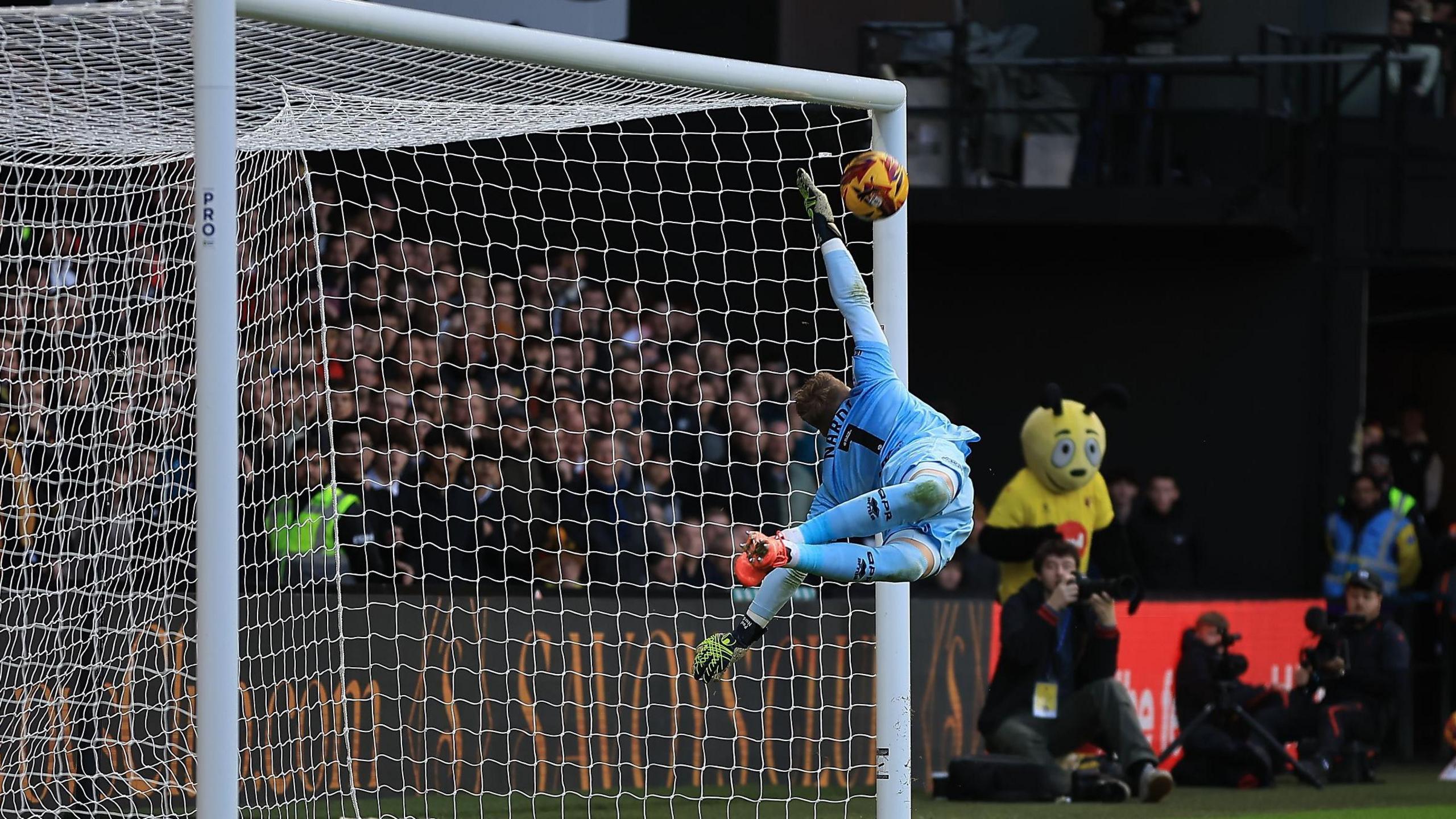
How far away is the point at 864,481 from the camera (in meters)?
6.38

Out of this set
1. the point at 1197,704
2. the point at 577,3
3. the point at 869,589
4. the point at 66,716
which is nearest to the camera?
the point at 66,716

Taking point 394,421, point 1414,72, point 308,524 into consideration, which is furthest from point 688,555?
point 1414,72

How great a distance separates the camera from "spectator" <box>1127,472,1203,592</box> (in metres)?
12.0

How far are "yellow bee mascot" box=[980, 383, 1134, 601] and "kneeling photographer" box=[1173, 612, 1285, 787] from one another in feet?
2.83

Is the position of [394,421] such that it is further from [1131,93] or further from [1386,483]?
[1386,483]

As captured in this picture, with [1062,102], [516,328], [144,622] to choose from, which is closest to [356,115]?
[144,622]

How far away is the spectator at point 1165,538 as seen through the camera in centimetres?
1203

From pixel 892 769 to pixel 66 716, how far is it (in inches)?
148

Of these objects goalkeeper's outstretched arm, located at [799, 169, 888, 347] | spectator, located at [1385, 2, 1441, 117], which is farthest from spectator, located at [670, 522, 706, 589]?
spectator, located at [1385, 2, 1441, 117]

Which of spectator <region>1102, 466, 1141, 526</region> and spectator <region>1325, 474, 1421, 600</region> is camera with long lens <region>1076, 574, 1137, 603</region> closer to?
spectator <region>1102, 466, 1141, 526</region>

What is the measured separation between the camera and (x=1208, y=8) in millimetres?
14156

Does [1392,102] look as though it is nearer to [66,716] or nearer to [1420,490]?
[1420,490]

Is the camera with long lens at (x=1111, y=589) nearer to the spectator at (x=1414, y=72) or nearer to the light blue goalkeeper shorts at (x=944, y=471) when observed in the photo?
the light blue goalkeeper shorts at (x=944, y=471)

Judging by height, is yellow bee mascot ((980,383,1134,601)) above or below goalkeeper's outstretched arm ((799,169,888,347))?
below
